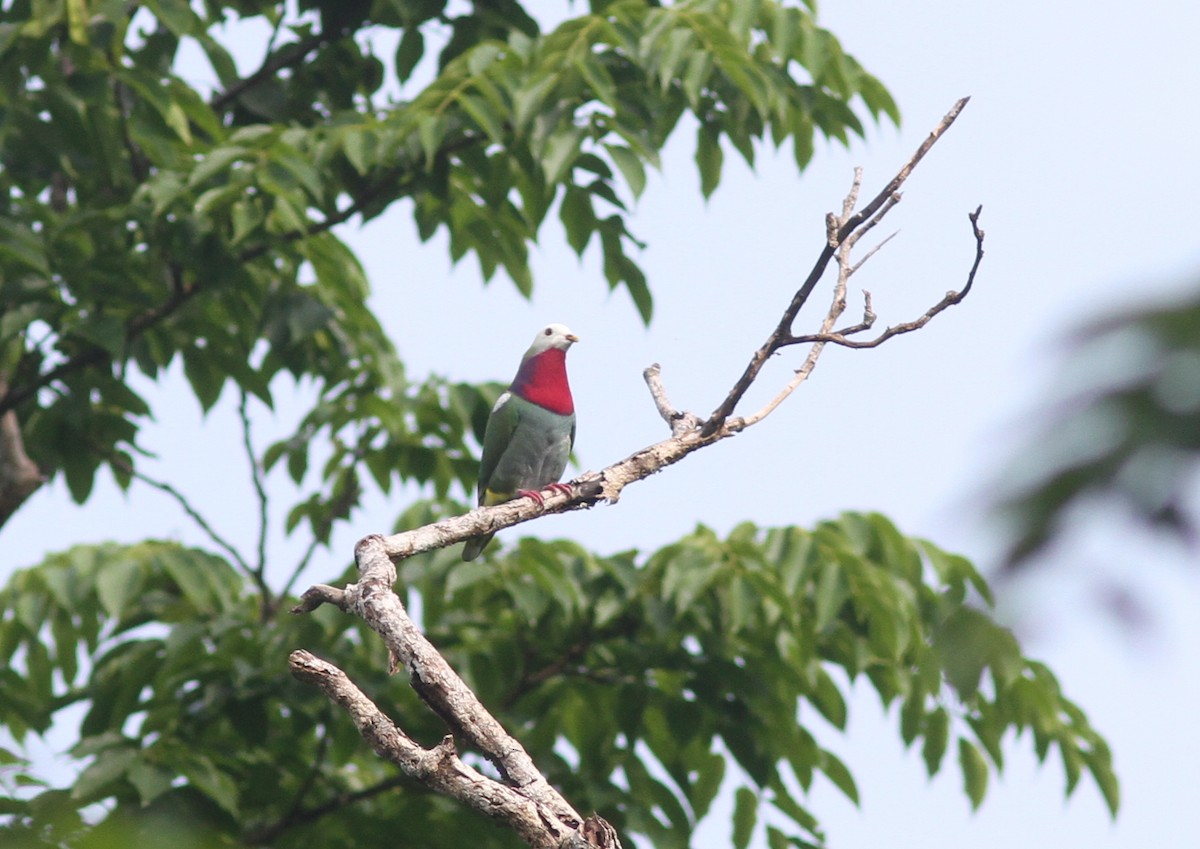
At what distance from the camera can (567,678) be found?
5.68m

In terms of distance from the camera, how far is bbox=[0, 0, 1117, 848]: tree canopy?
200 inches

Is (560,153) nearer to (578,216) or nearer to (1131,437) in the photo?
(578,216)

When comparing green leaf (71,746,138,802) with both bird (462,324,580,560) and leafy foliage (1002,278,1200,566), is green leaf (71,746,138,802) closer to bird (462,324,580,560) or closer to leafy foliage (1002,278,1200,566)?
bird (462,324,580,560)

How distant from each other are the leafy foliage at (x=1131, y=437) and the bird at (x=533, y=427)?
4.47 meters

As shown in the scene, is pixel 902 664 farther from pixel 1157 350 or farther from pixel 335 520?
pixel 1157 350

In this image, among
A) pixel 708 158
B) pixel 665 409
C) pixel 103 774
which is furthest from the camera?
pixel 708 158

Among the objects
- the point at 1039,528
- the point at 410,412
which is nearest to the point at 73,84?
the point at 410,412

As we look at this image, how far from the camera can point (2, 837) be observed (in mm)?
1325

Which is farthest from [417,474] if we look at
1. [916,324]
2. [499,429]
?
[916,324]

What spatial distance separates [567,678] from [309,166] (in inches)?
89.6

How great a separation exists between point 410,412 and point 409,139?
4.41 ft

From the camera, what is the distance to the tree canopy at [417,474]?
5070mm

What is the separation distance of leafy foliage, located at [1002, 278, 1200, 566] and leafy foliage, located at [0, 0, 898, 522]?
4.20 m

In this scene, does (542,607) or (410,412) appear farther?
(410,412)
